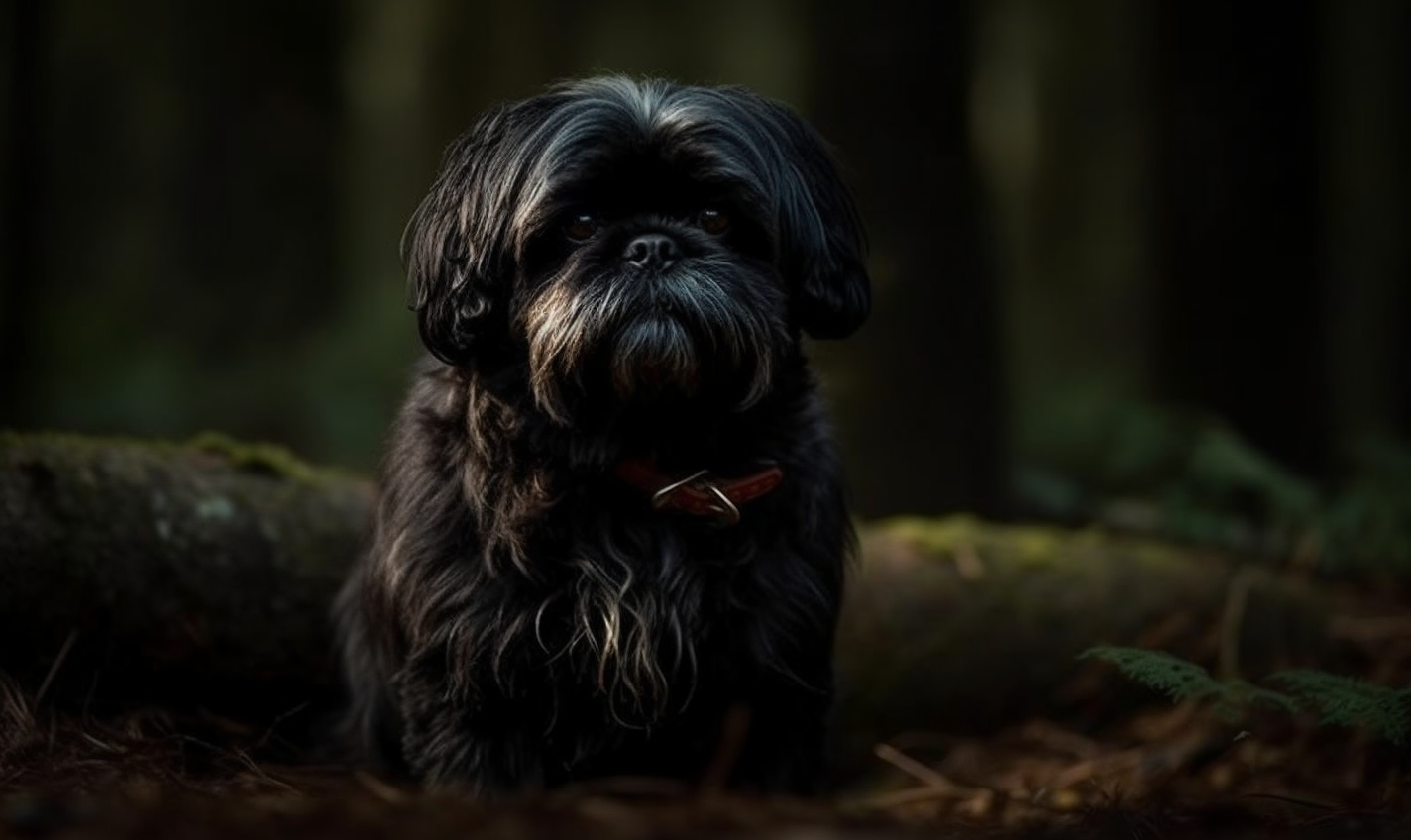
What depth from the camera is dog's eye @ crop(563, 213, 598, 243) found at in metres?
3.86

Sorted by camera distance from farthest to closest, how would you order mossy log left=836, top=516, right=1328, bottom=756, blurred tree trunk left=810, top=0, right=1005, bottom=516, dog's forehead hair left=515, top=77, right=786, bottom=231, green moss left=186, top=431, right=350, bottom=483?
blurred tree trunk left=810, top=0, right=1005, bottom=516, mossy log left=836, top=516, right=1328, bottom=756, green moss left=186, top=431, right=350, bottom=483, dog's forehead hair left=515, top=77, right=786, bottom=231

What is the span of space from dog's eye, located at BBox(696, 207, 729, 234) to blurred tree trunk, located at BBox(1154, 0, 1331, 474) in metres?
5.66

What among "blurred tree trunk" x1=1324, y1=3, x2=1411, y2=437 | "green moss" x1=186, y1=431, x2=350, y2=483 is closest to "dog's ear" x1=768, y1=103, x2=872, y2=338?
"green moss" x1=186, y1=431, x2=350, y2=483

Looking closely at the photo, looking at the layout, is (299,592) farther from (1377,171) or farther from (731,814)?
(1377,171)

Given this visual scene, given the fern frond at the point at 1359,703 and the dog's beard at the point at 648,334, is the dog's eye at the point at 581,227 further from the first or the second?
the fern frond at the point at 1359,703

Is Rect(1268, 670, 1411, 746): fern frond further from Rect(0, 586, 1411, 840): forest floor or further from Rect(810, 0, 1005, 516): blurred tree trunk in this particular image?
Rect(810, 0, 1005, 516): blurred tree trunk

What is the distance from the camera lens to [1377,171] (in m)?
19.2

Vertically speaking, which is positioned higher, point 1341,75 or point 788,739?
point 1341,75

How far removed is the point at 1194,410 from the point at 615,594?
19.4ft

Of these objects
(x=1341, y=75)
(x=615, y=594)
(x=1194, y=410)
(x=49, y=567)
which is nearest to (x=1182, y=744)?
(x=615, y=594)

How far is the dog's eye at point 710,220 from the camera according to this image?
12.8ft

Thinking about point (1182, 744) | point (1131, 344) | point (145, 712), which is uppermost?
point (145, 712)

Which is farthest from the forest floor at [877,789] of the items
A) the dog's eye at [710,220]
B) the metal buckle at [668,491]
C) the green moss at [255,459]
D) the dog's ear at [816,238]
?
the dog's eye at [710,220]

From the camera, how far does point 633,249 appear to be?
3.75 metres
